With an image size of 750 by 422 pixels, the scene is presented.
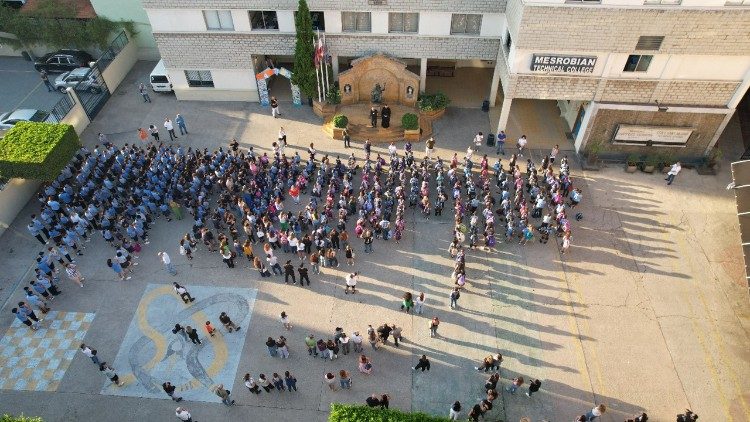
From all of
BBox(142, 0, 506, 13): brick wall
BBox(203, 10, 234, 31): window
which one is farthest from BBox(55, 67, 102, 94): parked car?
BBox(203, 10, 234, 31): window

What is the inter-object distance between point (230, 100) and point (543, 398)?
26.7 metres

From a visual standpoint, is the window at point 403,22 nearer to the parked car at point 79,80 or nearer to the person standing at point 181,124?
the person standing at point 181,124

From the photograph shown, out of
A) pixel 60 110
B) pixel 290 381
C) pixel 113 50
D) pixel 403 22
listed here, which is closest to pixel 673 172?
pixel 403 22

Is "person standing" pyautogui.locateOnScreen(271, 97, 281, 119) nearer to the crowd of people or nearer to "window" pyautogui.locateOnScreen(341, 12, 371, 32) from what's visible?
the crowd of people

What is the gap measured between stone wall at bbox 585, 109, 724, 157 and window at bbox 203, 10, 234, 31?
2233cm

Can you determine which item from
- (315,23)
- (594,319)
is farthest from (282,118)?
(594,319)

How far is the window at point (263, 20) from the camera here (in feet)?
99.5

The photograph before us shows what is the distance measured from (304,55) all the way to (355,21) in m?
3.75

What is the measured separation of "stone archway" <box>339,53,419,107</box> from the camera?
30906mm

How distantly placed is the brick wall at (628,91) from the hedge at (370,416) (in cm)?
2022

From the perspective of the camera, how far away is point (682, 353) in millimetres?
20250

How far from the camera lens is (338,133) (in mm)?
30734

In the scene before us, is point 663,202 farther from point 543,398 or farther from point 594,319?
point 543,398

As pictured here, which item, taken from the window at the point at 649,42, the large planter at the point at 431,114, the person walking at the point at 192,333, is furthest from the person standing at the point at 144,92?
the window at the point at 649,42
